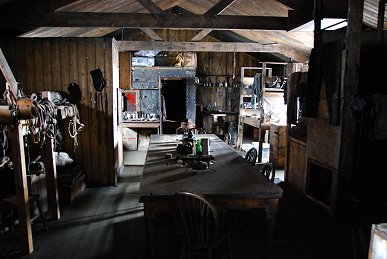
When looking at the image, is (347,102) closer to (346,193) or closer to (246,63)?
(346,193)

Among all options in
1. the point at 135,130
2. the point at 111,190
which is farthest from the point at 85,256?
the point at 135,130

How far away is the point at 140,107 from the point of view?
9469 millimetres

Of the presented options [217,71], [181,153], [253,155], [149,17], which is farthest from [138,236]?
[217,71]

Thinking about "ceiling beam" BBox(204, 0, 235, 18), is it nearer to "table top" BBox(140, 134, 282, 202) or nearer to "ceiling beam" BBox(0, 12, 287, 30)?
"ceiling beam" BBox(0, 12, 287, 30)

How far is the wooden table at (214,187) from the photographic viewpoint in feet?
8.07

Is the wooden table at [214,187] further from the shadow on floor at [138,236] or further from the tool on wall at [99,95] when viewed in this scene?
the tool on wall at [99,95]

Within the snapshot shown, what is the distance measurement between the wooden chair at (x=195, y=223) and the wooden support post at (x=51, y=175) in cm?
229

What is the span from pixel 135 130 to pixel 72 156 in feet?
12.4

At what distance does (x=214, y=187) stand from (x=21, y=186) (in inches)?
82.8

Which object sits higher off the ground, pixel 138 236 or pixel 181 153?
pixel 181 153

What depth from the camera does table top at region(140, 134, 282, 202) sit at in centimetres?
250

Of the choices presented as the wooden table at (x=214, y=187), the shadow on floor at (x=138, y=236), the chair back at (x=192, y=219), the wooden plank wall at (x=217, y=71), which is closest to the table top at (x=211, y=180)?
the wooden table at (x=214, y=187)

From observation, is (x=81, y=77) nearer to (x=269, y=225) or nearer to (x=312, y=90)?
(x=312, y=90)

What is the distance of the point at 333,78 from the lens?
3.90 meters
